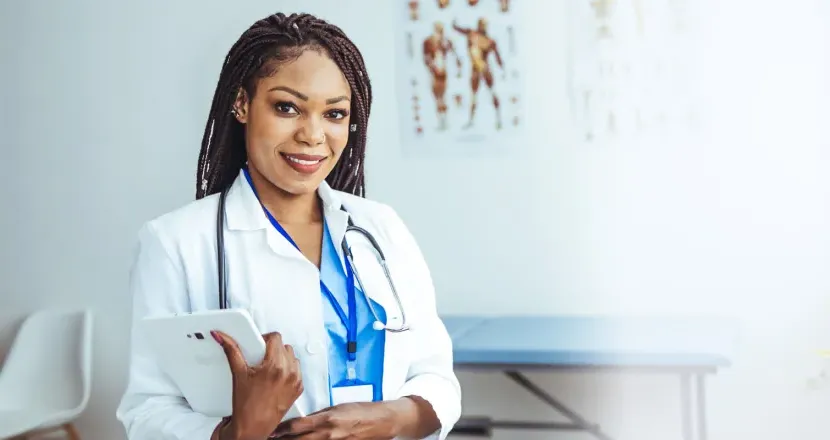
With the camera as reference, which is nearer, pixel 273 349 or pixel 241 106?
pixel 273 349

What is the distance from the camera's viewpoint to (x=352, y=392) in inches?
50.4

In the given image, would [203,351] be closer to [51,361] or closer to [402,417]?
[402,417]

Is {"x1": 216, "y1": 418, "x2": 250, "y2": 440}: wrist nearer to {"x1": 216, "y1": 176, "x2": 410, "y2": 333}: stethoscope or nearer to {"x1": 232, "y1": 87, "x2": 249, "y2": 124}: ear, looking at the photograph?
{"x1": 216, "y1": 176, "x2": 410, "y2": 333}: stethoscope

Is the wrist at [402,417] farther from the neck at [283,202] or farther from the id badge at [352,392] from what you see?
the neck at [283,202]

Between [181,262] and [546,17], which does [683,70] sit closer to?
[546,17]

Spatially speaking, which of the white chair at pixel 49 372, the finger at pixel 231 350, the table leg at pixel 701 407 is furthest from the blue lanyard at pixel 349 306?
the white chair at pixel 49 372

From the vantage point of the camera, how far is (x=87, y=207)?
2914 millimetres

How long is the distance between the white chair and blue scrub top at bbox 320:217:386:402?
5.73 feet

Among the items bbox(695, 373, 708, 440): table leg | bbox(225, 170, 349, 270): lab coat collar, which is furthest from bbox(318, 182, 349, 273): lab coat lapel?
bbox(695, 373, 708, 440): table leg

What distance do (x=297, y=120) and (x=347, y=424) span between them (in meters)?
0.40

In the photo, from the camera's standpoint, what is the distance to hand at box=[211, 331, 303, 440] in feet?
3.61

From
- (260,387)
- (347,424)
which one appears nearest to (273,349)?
(260,387)

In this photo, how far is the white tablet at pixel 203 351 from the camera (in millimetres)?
1091

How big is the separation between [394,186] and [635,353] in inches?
32.8
